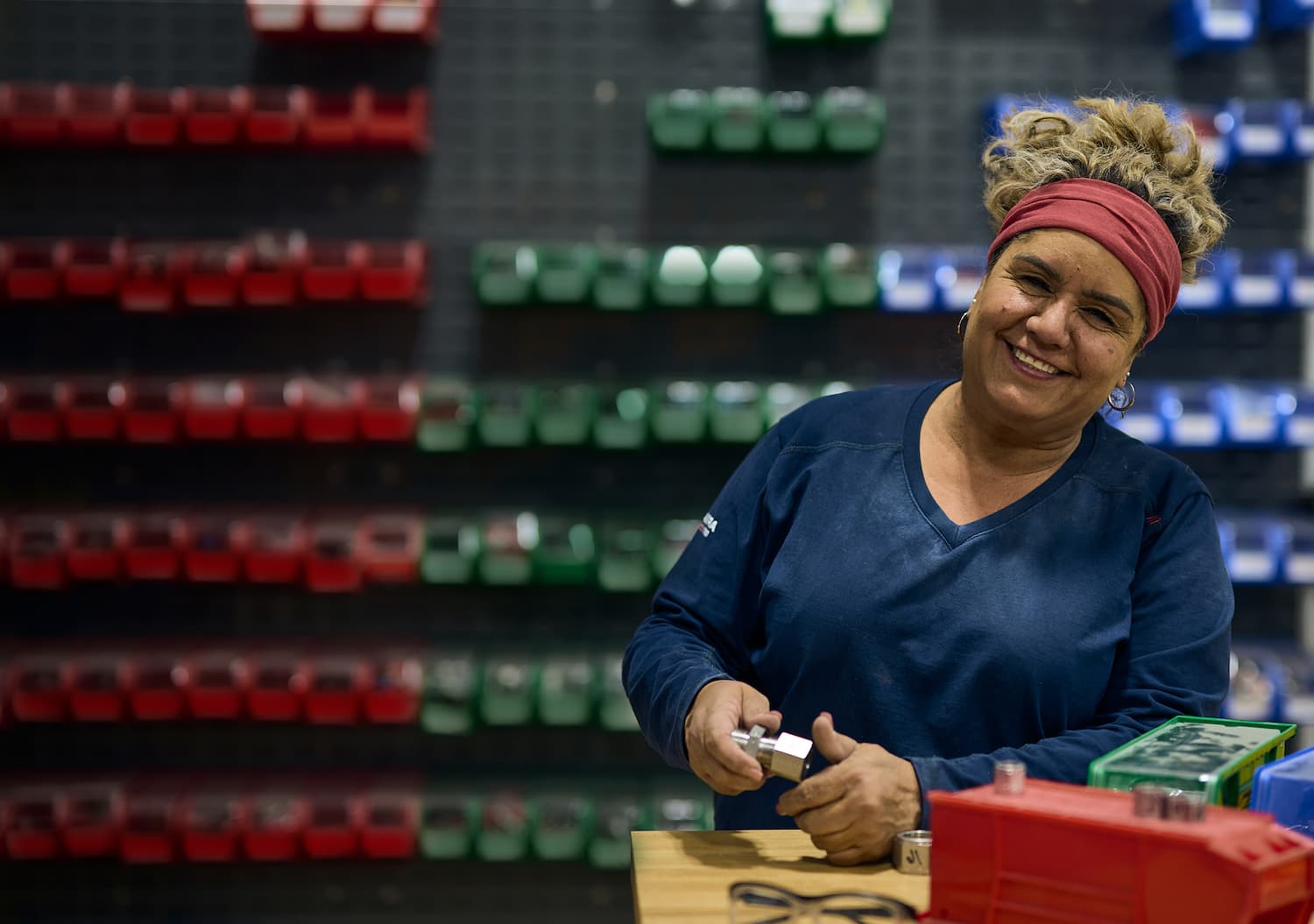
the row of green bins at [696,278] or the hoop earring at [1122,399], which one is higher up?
the row of green bins at [696,278]

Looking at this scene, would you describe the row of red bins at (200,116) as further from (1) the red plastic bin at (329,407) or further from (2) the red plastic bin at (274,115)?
(1) the red plastic bin at (329,407)

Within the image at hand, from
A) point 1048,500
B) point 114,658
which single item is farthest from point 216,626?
point 1048,500

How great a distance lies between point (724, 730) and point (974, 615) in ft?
1.29

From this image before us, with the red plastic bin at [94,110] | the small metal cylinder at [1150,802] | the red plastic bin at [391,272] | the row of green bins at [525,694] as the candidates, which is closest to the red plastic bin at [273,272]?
the red plastic bin at [391,272]

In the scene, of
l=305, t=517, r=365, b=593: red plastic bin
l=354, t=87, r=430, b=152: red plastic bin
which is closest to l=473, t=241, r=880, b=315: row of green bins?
l=354, t=87, r=430, b=152: red plastic bin

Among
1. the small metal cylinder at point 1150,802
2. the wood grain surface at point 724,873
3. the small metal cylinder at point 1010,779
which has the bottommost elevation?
the wood grain surface at point 724,873

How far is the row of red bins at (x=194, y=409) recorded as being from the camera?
3492 mm

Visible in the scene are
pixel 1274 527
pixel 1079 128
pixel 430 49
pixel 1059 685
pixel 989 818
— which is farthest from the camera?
pixel 430 49

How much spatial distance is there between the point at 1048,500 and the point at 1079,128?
516 mm

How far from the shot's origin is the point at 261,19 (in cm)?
351

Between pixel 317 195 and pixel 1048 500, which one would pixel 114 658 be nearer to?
pixel 317 195

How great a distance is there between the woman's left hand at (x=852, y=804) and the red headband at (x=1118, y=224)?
Result: 0.71 m

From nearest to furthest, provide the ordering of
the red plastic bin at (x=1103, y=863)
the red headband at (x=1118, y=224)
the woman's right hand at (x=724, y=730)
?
the red plastic bin at (x=1103, y=863), the woman's right hand at (x=724, y=730), the red headband at (x=1118, y=224)

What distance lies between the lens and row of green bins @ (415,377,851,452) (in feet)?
11.4
